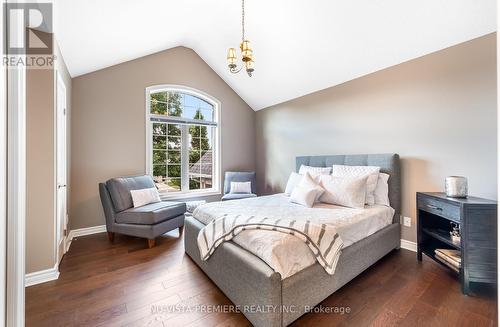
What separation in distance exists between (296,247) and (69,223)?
11.1 feet

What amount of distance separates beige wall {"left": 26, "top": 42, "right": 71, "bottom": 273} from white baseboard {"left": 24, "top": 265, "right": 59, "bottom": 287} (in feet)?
0.12

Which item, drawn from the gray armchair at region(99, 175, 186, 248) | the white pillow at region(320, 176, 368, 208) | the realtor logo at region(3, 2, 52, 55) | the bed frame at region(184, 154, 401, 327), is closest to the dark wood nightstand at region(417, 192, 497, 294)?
the bed frame at region(184, 154, 401, 327)

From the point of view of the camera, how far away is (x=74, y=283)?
80.3 inches

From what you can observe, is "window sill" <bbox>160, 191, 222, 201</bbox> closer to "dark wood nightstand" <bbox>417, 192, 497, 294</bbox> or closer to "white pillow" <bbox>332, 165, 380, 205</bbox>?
"white pillow" <bbox>332, 165, 380, 205</bbox>

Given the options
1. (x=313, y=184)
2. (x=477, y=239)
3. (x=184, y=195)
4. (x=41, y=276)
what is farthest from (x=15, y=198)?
(x=184, y=195)

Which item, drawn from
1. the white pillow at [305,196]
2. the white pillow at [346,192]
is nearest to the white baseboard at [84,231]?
the white pillow at [305,196]

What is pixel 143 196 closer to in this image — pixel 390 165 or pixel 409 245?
pixel 390 165

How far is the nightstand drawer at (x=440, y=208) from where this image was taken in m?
1.95

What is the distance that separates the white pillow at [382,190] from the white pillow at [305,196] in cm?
83

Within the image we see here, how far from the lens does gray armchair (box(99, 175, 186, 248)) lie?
9.39 feet

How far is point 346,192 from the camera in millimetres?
2561

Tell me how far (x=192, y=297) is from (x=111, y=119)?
308cm

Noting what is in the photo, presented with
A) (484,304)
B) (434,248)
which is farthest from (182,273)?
(434,248)

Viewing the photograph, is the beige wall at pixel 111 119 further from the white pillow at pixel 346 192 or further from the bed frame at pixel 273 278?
the white pillow at pixel 346 192
